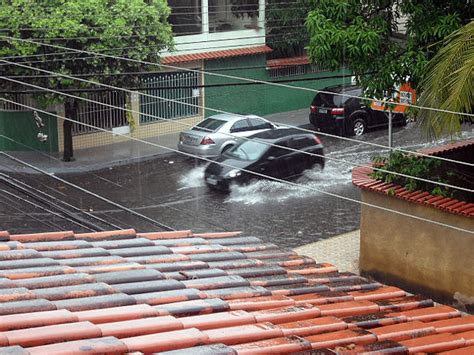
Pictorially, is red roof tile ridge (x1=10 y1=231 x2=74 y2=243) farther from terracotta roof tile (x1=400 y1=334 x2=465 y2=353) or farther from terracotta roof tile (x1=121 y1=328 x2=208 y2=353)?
terracotta roof tile (x1=400 y1=334 x2=465 y2=353)

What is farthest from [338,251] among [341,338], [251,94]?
[251,94]

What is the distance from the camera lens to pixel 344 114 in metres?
24.9

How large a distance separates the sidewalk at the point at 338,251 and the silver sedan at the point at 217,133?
6176 millimetres

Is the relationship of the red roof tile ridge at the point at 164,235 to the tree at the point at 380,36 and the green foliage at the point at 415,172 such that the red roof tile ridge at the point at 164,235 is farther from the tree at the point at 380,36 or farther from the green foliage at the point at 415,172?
the tree at the point at 380,36

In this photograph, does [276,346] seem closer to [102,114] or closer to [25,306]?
[25,306]

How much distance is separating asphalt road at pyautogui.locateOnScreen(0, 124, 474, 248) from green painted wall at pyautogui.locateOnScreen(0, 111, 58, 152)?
7.51 feet

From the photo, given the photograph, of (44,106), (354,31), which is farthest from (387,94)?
(44,106)

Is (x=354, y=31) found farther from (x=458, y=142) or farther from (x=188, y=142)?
(x=188, y=142)

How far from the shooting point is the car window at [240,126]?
2239 centimetres

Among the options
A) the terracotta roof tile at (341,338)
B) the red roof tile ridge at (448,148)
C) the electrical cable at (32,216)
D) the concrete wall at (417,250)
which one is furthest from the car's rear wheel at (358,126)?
the terracotta roof tile at (341,338)

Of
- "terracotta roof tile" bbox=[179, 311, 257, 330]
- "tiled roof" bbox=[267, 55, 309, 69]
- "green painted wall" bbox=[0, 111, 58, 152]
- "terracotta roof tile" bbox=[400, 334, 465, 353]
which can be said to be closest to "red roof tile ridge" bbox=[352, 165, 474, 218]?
"terracotta roof tile" bbox=[400, 334, 465, 353]

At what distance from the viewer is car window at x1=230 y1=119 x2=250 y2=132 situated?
22.4 m

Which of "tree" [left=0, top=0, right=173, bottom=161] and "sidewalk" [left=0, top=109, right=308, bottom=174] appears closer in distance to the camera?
"tree" [left=0, top=0, right=173, bottom=161]

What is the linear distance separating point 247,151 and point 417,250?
7.82 m
